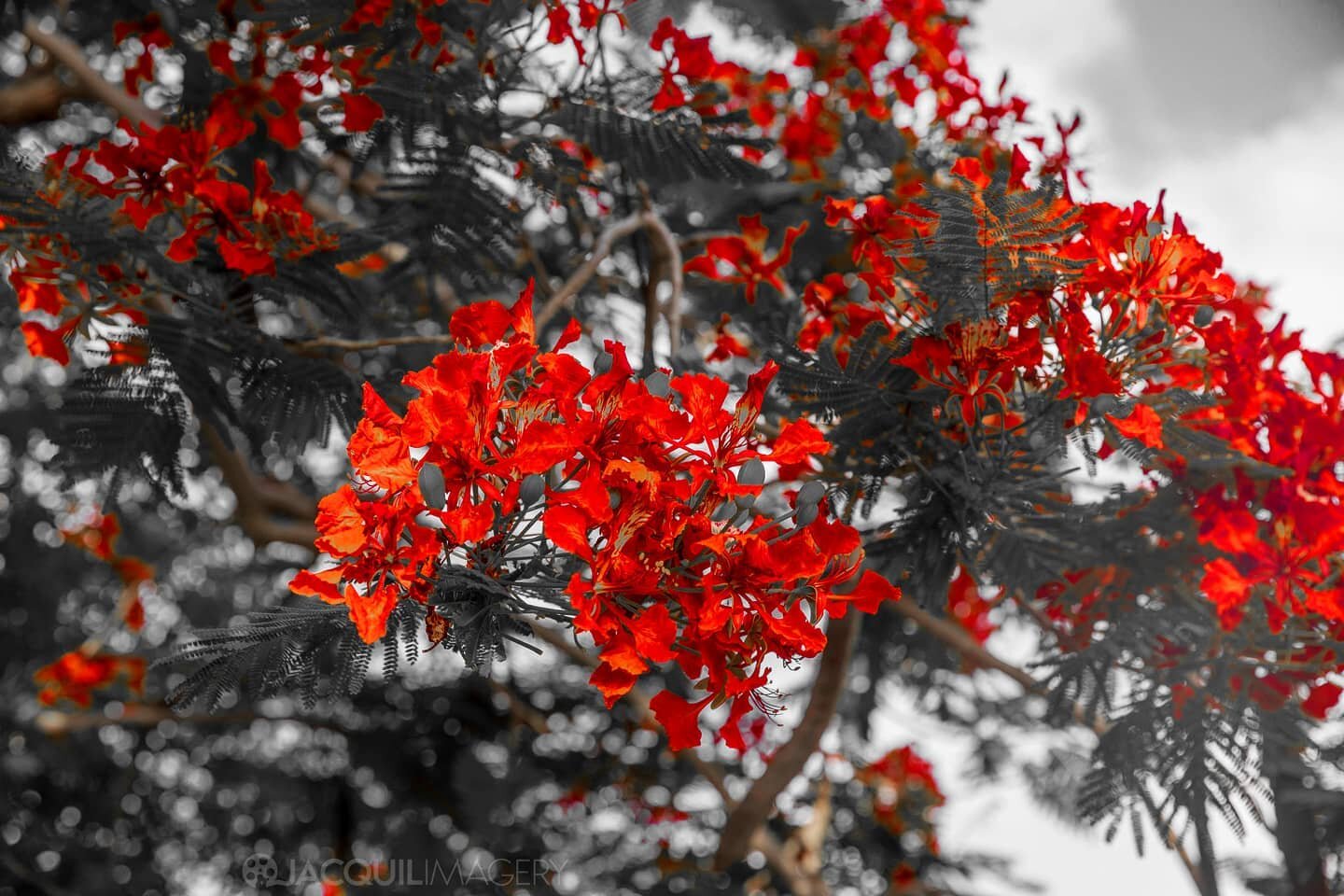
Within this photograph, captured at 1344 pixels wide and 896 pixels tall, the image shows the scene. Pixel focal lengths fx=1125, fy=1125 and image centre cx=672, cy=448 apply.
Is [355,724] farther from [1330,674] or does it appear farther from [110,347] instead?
[1330,674]

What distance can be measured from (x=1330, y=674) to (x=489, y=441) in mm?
1521

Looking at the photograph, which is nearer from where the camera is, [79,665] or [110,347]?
[110,347]

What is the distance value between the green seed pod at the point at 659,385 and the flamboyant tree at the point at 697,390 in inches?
1.0

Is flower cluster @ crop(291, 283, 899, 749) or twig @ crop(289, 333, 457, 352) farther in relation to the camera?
twig @ crop(289, 333, 457, 352)

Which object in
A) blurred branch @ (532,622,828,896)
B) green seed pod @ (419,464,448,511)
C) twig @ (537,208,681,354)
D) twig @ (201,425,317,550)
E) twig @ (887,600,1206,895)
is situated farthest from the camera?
blurred branch @ (532,622,828,896)

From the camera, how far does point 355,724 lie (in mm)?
4367

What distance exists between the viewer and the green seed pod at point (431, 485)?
1.03 metres

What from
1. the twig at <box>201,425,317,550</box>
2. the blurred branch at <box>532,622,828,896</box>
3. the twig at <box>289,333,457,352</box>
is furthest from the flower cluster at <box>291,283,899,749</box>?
the twig at <box>201,425,317,550</box>

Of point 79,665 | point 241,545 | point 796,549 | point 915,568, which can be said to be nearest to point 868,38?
point 915,568

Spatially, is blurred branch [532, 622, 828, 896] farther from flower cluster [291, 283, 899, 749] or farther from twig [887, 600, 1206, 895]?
flower cluster [291, 283, 899, 749]

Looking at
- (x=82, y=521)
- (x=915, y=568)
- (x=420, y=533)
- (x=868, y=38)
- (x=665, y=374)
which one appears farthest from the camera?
(x=82, y=521)

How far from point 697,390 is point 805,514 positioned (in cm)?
17

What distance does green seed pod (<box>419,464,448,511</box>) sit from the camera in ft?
3.39

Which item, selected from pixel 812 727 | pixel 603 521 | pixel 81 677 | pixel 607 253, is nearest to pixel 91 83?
pixel 607 253
